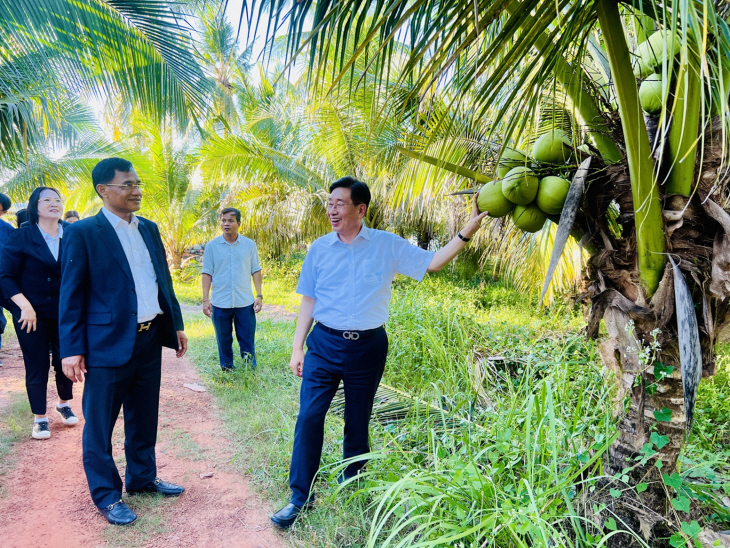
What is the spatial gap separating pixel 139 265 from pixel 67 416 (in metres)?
2.10

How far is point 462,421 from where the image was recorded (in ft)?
10.6

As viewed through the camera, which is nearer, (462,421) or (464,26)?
(464,26)

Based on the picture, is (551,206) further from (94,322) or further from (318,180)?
(318,180)

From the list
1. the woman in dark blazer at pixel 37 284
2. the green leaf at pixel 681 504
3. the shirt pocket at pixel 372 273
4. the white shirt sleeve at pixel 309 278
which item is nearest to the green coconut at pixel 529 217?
the shirt pocket at pixel 372 273

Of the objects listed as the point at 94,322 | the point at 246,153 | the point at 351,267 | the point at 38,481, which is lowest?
the point at 38,481

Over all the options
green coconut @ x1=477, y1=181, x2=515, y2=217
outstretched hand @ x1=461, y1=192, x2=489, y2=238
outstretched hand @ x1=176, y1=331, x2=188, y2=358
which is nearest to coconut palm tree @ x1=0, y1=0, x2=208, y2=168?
outstretched hand @ x1=176, y1=331, x2=188, y2=358

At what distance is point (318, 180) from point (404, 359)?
22.9 feet

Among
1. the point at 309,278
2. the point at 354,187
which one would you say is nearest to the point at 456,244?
the point at 354,187

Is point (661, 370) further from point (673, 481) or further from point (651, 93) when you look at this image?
point (651, 93)

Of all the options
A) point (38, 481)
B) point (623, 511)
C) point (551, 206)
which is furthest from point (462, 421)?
point (38, 481)

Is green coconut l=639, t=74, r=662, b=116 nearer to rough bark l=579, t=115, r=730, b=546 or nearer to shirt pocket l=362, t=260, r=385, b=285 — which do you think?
rough bark l=579, t=115, r=730, b=546

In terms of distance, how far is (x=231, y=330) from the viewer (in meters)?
5.73

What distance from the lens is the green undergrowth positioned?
2312mm

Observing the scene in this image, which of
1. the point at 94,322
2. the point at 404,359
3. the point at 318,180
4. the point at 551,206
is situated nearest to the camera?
the point at 551,206
